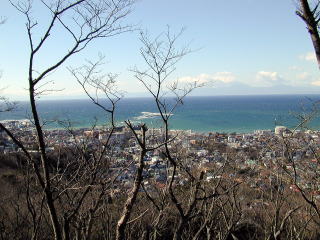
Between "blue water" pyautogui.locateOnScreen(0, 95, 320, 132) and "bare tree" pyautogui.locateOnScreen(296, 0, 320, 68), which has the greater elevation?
"bare tree" pyautogui.locateOnScreen(296, 0, 320, 68)

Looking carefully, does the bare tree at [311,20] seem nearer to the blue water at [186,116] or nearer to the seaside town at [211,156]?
the blue water at [186,116]

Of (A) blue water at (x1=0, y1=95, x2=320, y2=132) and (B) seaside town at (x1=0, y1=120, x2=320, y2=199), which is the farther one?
(B) seaside town at (x1=0, y1=120, x2=320, y2=199)

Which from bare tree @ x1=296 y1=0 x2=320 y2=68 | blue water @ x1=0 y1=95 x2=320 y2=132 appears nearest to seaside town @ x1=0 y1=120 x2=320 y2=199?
blue water @ x1=0 y1=95 x2=320 y2=132

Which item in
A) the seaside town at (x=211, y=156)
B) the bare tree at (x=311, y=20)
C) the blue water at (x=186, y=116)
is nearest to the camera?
the bare tree at (x=311, y=20)

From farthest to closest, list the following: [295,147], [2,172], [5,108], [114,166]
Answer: [2,172] → [114,166] → [295,147] → [5,108]

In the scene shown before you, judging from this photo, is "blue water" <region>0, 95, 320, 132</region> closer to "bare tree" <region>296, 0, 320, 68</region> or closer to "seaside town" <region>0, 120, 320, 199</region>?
"seaside town" <region>0, 120, 320, 199</region>

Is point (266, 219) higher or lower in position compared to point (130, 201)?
lower

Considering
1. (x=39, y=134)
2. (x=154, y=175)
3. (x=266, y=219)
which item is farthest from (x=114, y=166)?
(x=39, y=134)

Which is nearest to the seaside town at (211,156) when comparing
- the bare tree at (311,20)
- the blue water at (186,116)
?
the blue water at (186,116)

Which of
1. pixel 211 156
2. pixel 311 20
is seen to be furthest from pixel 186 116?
pixel 311 20

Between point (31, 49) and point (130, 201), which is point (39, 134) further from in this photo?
point (130, 201)

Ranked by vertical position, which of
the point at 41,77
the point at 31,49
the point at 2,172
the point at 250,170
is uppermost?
the point at 31,49
